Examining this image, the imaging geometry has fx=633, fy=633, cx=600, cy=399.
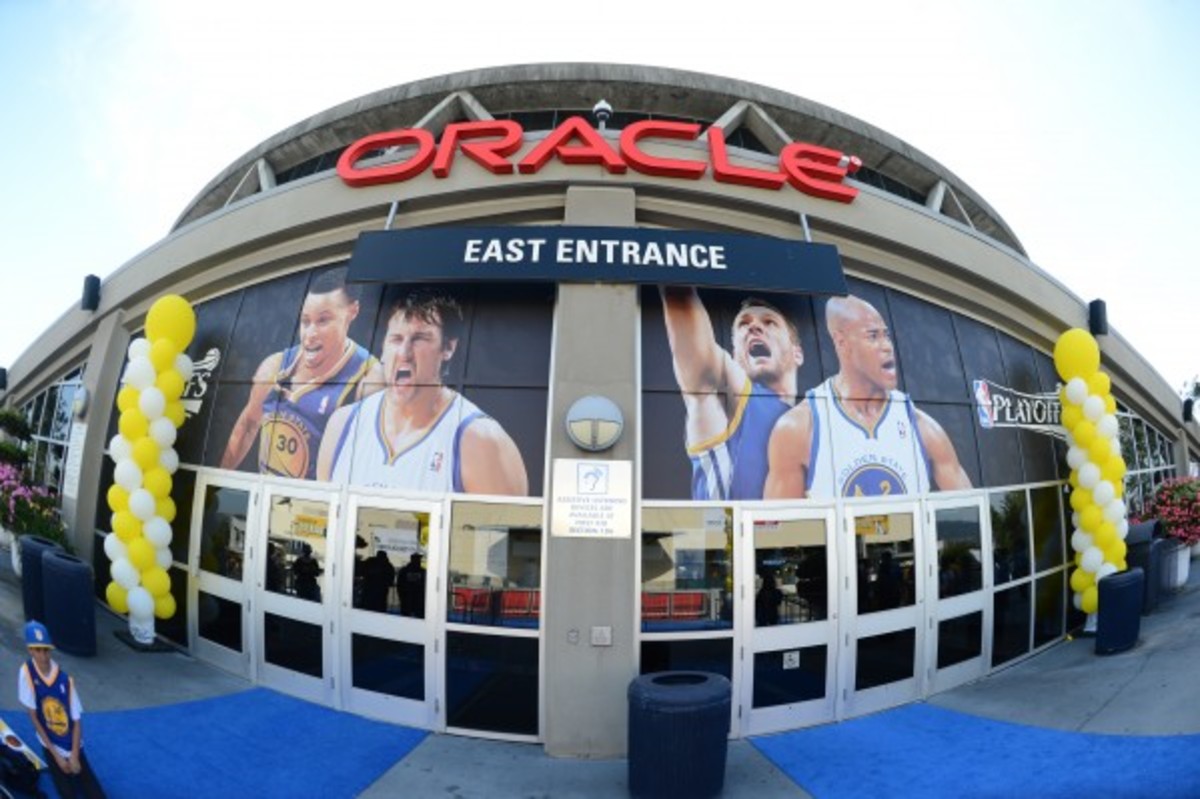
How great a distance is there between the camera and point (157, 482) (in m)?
8.86

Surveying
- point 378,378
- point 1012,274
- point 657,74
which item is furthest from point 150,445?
point 1012,274

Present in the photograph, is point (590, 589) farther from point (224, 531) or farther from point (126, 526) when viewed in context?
point (126, 526)

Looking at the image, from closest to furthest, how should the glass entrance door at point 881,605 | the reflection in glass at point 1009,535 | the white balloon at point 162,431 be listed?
the glass entrance door at point 881,605 → the white balloon at point 162,431 → the reflection in glass at point 1009,535

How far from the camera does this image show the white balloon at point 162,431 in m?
8.86

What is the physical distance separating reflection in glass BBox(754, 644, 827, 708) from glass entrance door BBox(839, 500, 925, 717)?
36cm

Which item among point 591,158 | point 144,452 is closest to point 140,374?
point 144,452

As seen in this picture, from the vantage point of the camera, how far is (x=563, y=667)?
701cm

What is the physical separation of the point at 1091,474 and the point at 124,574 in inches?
553

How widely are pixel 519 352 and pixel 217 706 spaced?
18.2ft

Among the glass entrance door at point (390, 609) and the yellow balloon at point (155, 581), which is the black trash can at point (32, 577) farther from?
the glass entrance door at point (390, 609)

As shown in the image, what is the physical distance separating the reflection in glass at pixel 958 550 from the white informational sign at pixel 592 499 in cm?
458

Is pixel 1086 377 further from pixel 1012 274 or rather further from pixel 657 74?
pixel 657 74

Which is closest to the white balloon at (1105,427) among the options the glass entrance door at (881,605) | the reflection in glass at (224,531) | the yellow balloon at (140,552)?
the glass entrance door at (881,605)

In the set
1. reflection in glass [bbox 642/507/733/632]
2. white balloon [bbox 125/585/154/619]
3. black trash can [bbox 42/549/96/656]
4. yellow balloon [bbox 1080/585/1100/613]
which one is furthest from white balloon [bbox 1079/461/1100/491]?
black trash can [bbox 42/549/96/656]
